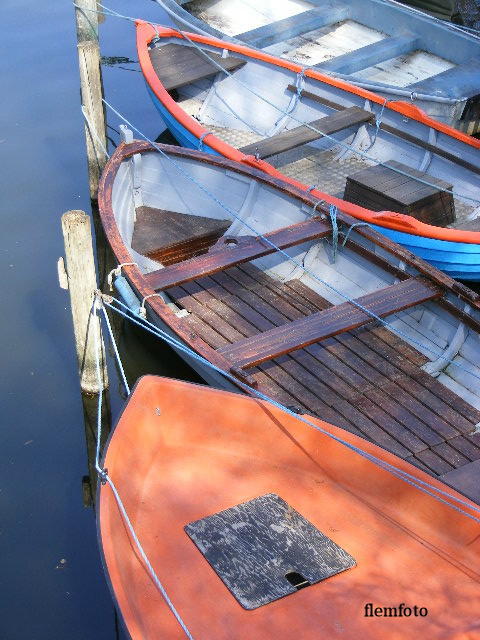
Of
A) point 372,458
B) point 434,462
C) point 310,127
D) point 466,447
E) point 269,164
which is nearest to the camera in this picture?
point 372,458

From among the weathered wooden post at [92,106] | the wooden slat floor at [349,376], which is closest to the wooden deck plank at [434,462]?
the wooden slat floor at [349,376]

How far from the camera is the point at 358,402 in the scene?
8023mm

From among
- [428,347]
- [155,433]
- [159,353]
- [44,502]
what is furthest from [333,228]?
[44,502]

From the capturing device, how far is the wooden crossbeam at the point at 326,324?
308 inches

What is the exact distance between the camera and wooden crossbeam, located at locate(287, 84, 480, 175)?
10992 mm

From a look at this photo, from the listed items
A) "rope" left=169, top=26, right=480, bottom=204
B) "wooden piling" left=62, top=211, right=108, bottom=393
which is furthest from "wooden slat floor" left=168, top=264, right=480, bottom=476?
"rope" left=169, top=26, right=480, bottom=204

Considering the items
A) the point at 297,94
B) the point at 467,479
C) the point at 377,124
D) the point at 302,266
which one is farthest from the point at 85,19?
the point at 467,479

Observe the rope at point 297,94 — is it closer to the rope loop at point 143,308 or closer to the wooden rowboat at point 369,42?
the wooden rowboat at point 369,42

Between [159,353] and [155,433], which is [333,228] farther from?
[155,433]

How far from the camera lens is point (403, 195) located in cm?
1010

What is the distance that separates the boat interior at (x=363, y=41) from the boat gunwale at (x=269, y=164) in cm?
56

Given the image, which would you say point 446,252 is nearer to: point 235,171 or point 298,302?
point 298,302

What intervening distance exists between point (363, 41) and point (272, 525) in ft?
35.5

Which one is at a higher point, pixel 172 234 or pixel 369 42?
pixel 369 42
